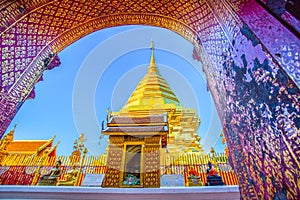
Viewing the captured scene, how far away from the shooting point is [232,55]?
1.95 metres

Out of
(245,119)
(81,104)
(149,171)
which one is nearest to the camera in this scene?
(245,119)

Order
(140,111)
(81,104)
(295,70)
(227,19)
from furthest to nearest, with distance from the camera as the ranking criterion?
(140,111)
(81,104)
(227,19)
(295,70)

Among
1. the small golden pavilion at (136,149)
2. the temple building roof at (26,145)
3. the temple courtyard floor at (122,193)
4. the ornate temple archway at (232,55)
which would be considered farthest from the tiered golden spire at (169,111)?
the temple building roof at (26,145)

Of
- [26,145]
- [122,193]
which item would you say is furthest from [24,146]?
[122,193]

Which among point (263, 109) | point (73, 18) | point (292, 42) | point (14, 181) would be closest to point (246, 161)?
point (263, 109)

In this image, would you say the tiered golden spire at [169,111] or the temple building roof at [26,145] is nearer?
the tiered golden spire at [169,111]

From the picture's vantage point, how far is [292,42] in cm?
116

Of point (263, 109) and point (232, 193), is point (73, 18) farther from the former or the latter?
point (232, 193)

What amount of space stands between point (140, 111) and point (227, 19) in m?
7.77

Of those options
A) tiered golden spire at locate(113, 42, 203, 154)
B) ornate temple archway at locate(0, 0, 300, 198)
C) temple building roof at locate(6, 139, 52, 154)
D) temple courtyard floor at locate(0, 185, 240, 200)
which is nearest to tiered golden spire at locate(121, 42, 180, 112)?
tiered golden spire at locate(113, 42, 203, 154)

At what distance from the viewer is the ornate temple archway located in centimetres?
123

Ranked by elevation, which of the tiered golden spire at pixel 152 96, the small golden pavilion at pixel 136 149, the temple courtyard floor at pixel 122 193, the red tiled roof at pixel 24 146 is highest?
the tiered golden spire at pixel 152 96

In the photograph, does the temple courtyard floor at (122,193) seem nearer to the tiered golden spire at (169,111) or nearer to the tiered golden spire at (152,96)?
the tiered golden spire at (169,111)

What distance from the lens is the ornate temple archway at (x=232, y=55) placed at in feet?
4.03
